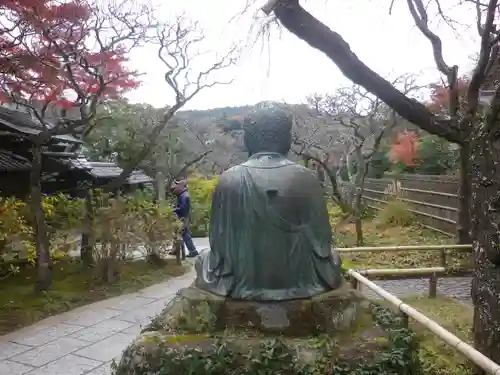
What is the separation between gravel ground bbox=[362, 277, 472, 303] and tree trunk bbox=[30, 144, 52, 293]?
4.91 meters

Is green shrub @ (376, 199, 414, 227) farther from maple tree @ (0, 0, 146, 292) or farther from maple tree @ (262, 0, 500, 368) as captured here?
maple tree @ (0, 0, 146, 292)

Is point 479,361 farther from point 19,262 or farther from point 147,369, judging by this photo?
point 19,262

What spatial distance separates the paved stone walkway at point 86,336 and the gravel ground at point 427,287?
1 cm

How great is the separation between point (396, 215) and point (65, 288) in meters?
10.1

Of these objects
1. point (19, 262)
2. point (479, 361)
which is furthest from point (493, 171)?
point (19, 262)

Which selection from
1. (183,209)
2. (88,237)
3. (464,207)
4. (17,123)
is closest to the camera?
(88,237)

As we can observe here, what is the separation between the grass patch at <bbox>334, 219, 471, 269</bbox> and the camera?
9750mm

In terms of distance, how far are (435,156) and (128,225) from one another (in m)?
14.9

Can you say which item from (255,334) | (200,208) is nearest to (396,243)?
(200,208)

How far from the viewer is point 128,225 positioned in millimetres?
8820

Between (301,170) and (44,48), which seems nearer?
(301,170)

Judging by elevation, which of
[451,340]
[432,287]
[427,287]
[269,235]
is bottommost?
[427,287]

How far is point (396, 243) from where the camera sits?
12.3 m

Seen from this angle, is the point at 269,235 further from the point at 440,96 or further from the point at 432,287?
the point at 440,96
